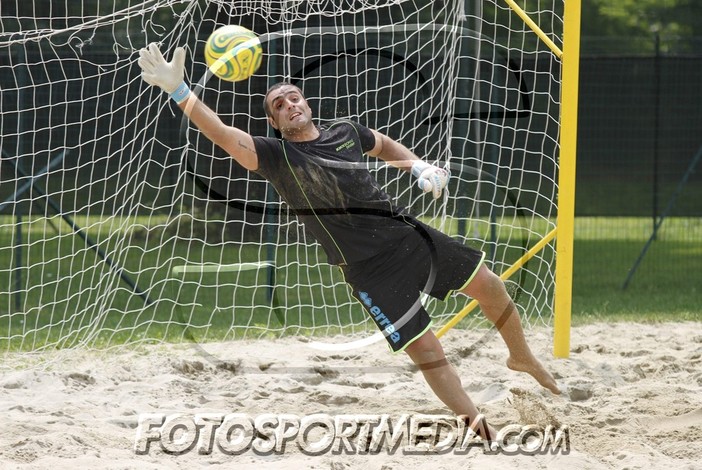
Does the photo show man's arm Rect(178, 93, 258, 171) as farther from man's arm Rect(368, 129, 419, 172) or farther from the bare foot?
the bare foot

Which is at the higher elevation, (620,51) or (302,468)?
(620,51)

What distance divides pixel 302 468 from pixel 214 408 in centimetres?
142

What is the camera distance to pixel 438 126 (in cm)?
848

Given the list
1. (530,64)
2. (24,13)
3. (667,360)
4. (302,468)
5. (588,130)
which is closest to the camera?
(302,468)

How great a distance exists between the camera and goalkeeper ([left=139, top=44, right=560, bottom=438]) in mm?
4820

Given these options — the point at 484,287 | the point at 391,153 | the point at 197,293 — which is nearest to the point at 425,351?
the point at 484,287

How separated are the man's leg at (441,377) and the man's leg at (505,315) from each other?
0.56m

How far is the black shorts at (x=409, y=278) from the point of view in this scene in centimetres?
483

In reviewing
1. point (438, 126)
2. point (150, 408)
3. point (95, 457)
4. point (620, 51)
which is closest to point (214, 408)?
point (150, 408)

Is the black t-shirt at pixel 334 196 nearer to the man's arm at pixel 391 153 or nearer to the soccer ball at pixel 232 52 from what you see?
the man's arm at pixel 391 153

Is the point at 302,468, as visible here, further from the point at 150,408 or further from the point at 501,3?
the point at 501,3

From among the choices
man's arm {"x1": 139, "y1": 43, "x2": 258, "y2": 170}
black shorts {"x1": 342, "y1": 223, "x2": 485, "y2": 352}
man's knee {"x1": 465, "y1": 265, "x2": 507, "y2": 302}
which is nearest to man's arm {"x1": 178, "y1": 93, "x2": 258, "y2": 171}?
man's arm {"x1": 139, "y1": 43, "x2": 258, "y2": 170}

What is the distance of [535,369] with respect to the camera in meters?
5.53

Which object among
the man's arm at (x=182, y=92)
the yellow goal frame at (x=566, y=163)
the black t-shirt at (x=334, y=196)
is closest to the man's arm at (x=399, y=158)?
the black t-shirt at (x=334, y=196)
